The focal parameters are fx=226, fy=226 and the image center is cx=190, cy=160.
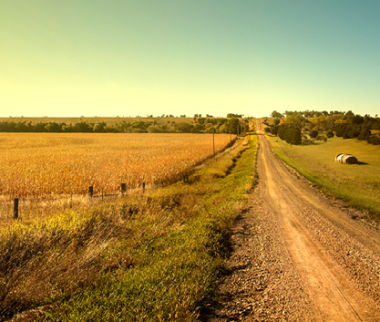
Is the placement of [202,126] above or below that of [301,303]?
above

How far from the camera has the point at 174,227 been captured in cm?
956

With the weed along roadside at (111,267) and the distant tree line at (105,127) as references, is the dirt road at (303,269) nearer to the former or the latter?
the weed along roadside at (111,267)

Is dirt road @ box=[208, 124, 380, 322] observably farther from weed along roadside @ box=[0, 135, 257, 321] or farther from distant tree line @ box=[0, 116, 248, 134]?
distant tree line @ box=[0, 116, 248, 134]

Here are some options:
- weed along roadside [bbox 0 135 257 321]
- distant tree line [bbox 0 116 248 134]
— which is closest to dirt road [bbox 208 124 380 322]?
weed along roadside [bbox 0 135 257 321]

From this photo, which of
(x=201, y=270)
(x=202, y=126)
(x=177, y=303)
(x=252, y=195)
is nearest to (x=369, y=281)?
(x=201, y=270)

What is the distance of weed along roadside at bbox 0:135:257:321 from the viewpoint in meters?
4.57

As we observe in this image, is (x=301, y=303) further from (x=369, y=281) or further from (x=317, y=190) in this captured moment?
(x=317, y=190)

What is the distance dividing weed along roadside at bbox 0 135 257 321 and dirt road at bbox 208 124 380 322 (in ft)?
2.30

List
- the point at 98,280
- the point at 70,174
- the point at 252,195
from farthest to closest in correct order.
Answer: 1. the point at 70,174
2. the point at 252,195
3. the point at 98,280

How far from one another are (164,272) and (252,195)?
11.1 meters

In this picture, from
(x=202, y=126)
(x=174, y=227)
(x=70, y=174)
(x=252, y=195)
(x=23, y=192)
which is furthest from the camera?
(x=202, y=126)

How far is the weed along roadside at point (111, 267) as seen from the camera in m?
4.57

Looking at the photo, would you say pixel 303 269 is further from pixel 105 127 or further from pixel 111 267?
pixel 105 127

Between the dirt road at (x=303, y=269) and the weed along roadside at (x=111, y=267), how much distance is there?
70 cm
